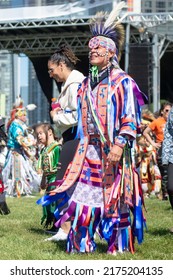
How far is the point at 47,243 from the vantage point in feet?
18.1

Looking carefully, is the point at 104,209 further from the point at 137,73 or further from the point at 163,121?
the point at 137,73

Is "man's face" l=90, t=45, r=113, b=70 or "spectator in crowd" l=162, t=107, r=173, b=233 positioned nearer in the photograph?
"man's face" l=90, t=45, r=113, b=70

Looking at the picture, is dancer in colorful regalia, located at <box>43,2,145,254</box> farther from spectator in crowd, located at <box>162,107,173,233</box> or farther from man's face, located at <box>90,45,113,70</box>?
spectator in crowd, located at <box>162,107,173,233</box>

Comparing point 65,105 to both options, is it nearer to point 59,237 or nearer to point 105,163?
point 105,163

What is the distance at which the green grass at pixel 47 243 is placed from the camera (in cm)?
481

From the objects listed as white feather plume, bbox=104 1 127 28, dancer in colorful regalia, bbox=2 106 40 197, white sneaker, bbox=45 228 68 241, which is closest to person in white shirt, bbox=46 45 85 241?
white sneaker, bbox=45 228 68 241

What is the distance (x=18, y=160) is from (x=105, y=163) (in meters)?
7.75

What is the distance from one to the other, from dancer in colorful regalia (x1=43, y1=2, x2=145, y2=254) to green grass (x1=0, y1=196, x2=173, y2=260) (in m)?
0.14

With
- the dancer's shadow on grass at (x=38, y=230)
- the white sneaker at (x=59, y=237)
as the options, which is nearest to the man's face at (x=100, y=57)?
the white sneaker at (x=59, y=237)

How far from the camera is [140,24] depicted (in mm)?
22078

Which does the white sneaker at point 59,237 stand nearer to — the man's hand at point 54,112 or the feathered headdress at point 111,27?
the man's hand at point 54,112

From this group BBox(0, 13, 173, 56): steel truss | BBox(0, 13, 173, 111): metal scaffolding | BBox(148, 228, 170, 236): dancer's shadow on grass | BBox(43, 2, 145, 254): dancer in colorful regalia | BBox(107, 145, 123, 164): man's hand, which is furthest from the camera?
BBox(0, 13, 173, 56): steel truss

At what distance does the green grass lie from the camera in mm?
4812
